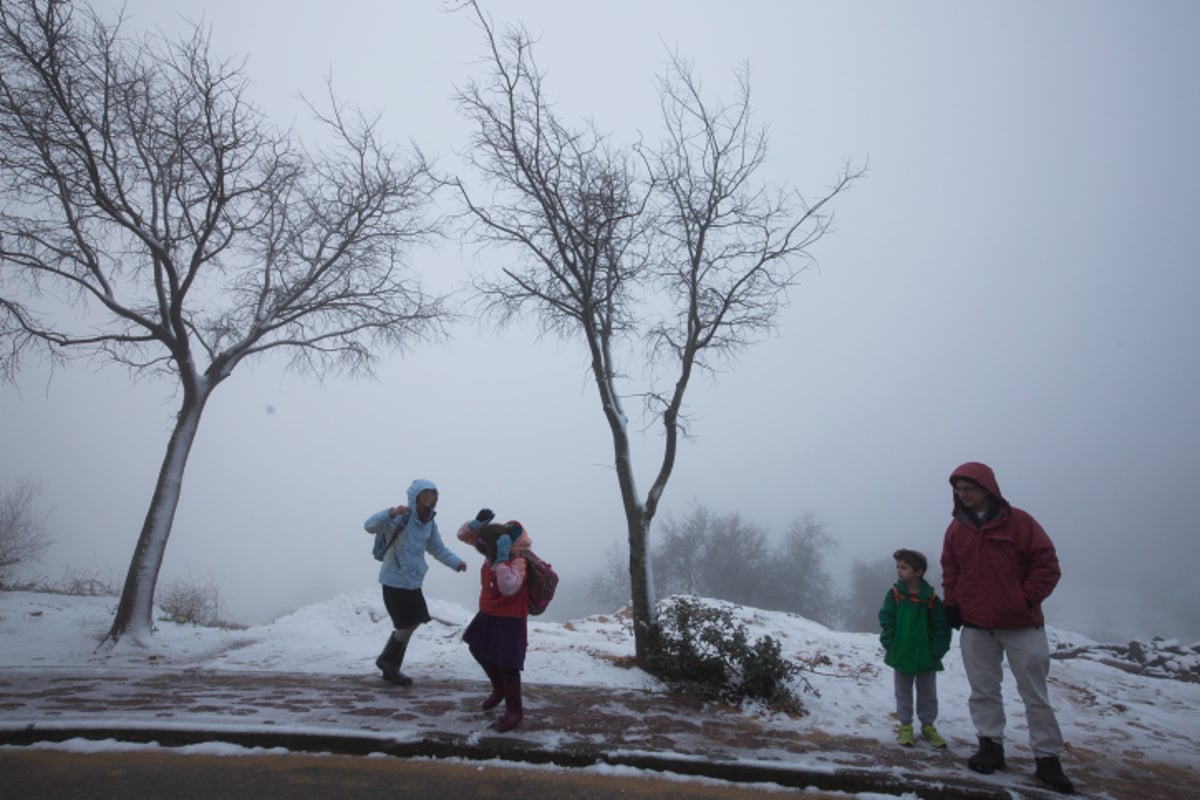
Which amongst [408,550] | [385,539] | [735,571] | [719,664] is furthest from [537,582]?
[735,571]

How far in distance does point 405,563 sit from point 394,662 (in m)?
0.96

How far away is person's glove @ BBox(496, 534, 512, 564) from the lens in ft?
13.6

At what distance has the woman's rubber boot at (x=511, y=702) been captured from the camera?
377 centimetres

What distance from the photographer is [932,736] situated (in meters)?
4.35

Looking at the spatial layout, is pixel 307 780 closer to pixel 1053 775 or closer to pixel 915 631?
pixel 1053 775

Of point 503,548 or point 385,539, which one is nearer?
point 503,548

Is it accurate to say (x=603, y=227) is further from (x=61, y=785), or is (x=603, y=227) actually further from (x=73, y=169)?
(x=73, y=169)

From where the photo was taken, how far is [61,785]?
2.71 metres

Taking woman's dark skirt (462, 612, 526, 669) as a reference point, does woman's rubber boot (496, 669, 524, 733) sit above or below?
below

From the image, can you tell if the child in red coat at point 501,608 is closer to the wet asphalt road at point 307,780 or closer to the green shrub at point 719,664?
the wet asphalt road at point 307,780

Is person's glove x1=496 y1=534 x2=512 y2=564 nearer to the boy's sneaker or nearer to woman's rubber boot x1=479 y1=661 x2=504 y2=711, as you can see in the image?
woman's rubber boot x1=479 y1=661 x2=504 y2=711

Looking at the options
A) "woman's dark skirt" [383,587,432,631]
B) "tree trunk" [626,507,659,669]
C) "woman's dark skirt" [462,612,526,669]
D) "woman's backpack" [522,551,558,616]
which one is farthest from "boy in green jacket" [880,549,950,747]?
"woman's dark skirt" [383,587,432,631]

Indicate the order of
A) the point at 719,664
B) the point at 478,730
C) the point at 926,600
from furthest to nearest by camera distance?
1. the point at 719,664
2. the point at 926,600
3. the point at 478,730

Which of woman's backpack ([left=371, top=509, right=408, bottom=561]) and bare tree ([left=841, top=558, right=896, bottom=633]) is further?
bare tree ([left=841, top=558, right=896, bottom=633])
